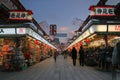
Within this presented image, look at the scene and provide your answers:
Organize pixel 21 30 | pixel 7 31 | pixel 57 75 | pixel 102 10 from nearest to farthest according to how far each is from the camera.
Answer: pixel 57 75 < pixel 21 30 < pixel 7 31 < pixel 102 10

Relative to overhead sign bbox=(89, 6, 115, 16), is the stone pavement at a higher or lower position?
lower

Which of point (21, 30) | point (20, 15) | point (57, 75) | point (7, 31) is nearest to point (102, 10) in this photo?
point (20, 15)

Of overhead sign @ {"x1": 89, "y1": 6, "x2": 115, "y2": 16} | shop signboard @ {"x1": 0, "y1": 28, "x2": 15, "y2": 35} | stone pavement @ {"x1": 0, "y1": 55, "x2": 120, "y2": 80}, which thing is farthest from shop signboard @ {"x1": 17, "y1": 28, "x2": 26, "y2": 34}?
overhead sign @ {"x1": 89, "y1": 6, "x2": 115, "y2": 16}

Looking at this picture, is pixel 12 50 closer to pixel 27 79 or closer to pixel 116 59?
pixel 27 79

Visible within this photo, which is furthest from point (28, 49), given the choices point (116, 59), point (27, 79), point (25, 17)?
point (116, 59)

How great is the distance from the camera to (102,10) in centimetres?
3036

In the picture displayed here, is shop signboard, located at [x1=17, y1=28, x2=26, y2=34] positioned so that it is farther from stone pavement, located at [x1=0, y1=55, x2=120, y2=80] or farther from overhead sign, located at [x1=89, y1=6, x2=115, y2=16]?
overhead sign, located at [x1=89, y1=6, x2=115, y2=16]

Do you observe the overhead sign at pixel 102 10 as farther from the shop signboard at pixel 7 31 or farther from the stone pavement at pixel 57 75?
the stone pavement at pixel 57 75

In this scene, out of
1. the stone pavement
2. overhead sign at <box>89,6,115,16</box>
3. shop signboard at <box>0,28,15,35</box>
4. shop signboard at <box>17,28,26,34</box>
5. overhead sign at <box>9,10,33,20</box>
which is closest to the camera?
the stone pavement

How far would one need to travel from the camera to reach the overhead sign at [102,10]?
30.3m

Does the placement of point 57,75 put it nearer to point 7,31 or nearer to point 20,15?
point 7,31

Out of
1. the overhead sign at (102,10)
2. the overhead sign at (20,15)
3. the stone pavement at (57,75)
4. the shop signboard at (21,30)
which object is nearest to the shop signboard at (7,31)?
the shop signboard at (21,30)

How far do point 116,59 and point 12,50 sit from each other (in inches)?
653

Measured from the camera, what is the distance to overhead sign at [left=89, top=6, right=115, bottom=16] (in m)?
30.3
